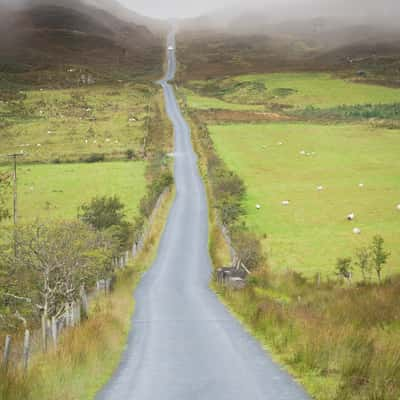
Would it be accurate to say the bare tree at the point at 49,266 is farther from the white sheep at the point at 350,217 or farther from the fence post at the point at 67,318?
the white sheep at the point at 350,217

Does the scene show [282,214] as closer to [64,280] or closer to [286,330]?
[64,280]

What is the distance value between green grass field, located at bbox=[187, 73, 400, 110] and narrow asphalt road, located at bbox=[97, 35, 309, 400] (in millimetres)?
112396

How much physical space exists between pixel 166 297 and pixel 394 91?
142 meters

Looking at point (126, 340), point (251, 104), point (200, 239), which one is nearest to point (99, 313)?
point (126, 340)

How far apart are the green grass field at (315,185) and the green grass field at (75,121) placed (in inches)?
640

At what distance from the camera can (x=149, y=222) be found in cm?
5581

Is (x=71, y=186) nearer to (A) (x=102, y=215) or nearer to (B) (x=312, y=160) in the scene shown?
(A) (x=102, y=215)

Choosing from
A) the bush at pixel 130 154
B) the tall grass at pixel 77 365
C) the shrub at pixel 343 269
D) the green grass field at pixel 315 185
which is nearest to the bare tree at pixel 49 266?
the tall grass at pixel 77 365

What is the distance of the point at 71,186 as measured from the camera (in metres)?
73.7

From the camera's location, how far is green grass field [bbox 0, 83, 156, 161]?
10050 cm

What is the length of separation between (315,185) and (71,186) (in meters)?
25.7

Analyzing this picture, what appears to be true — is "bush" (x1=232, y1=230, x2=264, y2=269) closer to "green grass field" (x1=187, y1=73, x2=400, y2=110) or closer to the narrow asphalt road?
the narrow asphalt road

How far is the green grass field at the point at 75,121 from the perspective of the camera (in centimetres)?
10050

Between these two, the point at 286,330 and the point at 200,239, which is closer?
the point at 286,330
